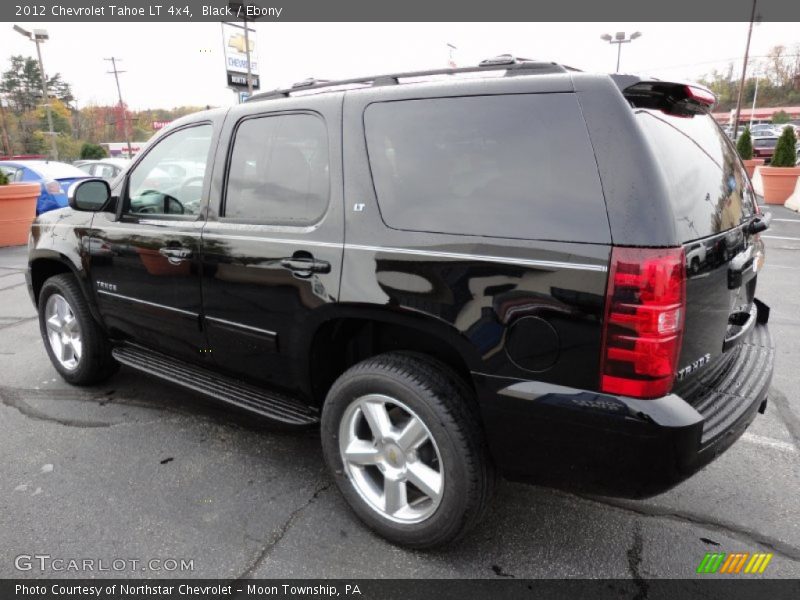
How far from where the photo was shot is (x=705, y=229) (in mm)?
2016

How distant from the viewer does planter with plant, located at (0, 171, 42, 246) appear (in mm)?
10514

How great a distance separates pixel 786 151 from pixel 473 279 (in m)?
16.7

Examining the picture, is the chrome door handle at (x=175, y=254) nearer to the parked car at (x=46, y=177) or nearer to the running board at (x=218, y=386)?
the running board at (x=218, y=386)

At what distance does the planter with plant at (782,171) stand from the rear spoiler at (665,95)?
15.1m

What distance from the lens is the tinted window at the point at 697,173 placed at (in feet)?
6.31

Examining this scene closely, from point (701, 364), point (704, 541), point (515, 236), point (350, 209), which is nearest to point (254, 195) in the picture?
point (350, 209)

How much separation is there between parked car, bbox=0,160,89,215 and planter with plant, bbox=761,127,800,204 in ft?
55.1

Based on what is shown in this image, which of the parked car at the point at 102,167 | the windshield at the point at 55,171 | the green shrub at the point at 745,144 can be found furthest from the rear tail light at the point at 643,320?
the green shrub at the point at 745,144

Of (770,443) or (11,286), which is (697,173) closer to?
(770,443)

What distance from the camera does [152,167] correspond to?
346cm

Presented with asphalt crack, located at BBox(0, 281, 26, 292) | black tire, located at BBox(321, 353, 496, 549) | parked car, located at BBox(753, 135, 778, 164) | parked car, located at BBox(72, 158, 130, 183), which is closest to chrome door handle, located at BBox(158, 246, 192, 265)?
black tire, located at BBox(321, 353, 496, 549)

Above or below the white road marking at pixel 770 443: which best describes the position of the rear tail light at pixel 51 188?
above

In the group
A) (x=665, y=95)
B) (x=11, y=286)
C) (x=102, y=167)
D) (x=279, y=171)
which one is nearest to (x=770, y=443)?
(x=665, y=95)

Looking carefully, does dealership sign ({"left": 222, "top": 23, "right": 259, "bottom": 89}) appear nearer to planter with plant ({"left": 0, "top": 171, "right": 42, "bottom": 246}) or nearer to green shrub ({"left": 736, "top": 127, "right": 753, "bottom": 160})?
planter with plant ({"left": 0, "top": 171, "right": 42, "bottom": 246})
